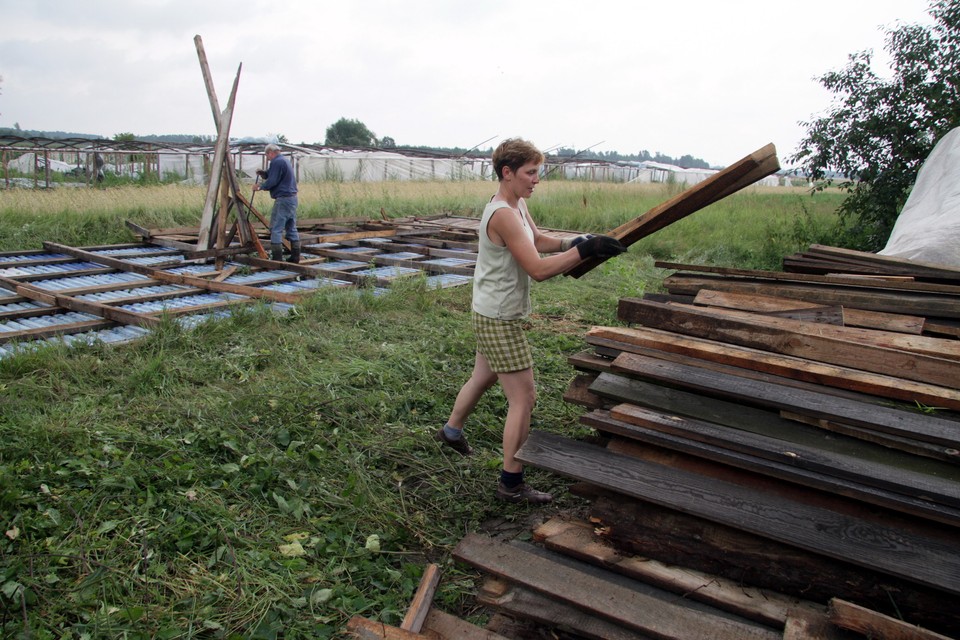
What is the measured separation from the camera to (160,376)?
4387 millimetres

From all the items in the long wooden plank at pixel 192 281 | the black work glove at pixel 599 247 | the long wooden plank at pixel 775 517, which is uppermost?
the black work glove at pixel 599 247

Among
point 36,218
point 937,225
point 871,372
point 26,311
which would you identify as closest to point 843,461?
point 871,372

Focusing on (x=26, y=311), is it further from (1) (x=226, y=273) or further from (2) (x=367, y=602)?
(2) (x=367, y=602)

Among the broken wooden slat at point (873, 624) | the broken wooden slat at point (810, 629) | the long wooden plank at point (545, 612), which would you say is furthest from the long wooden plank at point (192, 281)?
the broken wooden slat at point (873, 624)

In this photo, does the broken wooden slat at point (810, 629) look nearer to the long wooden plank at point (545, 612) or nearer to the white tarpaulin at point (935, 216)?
the long wooden plank at point (545, 612)

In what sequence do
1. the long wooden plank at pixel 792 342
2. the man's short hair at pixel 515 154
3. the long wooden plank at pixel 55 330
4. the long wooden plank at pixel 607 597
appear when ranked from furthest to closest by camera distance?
the long wooden plank at pixel 55 330 → the man's short hair at pixel 515 154 → the long wooden plank at pixel 792 342 → the long wooden plank at pixel 607 597

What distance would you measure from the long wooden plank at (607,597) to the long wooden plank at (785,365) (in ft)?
3.56

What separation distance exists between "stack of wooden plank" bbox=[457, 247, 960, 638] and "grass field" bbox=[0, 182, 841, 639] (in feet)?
1.96

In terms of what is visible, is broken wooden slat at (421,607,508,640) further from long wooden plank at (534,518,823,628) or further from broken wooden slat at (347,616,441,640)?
long wooden plank at (534,518,823,628)

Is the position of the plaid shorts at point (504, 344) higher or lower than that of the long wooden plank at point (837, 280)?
lower

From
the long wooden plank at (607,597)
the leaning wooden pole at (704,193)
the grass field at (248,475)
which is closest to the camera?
the long wooden plank at (607,597)

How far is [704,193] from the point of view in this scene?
2926 mm

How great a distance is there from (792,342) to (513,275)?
1.31 metres

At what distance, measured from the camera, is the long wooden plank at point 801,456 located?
6.72 feet
